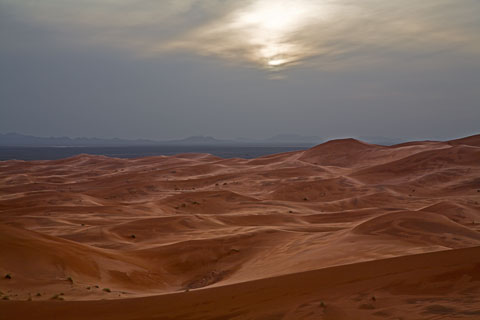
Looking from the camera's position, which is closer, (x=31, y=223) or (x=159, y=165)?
(x=31, y=223)

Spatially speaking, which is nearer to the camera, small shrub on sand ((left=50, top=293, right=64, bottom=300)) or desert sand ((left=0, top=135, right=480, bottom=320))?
desert sand ((left=0, top=135, right=480, bottom=320))

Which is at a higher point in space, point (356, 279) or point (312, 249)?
point (356, 279)

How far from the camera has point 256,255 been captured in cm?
1067

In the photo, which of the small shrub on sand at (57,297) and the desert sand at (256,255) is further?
the small shrub on sand at (57,297)

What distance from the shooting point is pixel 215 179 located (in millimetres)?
32906

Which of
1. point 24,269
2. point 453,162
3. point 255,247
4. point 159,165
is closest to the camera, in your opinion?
point 24,269

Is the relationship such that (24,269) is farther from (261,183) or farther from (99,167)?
(99,167)

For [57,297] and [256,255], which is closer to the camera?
[57,297]

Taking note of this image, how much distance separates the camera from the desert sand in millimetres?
5023

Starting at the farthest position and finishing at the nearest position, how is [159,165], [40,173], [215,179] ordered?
[159,165] < [40,173] < [215,179]

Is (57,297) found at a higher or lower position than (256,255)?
higher

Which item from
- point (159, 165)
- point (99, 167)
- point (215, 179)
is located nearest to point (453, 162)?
point (215, 179)

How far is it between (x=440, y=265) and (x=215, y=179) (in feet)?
90.8

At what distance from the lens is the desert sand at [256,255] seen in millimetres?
5023
